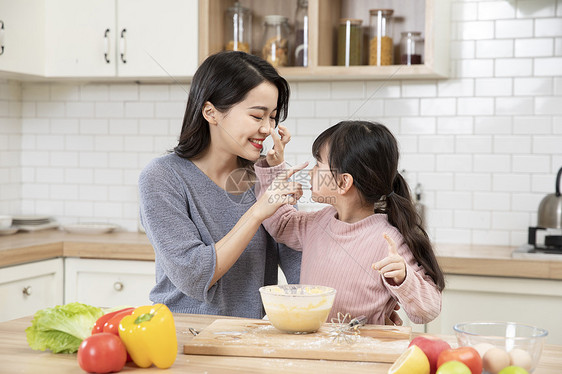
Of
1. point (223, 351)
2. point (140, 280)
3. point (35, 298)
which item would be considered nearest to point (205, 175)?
point (223, 351)

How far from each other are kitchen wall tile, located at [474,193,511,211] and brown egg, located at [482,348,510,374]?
7.29ft

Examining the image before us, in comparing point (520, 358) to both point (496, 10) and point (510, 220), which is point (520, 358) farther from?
point (496, 10)

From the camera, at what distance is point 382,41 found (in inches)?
124

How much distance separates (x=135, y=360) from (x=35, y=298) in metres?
2.05

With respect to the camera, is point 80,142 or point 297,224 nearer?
point 297,224

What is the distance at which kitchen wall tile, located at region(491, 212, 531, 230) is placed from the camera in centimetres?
326

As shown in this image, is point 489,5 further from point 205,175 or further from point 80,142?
point 80,142

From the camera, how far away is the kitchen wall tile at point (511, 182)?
10.7ft

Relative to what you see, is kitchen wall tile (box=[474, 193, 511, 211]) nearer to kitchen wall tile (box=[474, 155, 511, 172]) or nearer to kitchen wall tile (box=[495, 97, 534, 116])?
kitchen wall tile (box=[474, 155, 511, 172])

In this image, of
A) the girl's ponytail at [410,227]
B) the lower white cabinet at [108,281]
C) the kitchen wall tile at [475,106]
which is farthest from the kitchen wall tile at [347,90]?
the girl's ponytail at [410,227]

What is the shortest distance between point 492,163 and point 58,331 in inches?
96.1

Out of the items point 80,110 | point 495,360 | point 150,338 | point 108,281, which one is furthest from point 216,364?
point 80,110

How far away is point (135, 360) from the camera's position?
1.30 metres

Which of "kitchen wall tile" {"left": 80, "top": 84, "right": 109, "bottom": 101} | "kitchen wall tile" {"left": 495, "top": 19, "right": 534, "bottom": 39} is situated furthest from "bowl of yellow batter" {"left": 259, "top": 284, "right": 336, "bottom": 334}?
"kitchen wall tile" {"left": 80, "top": 84, "right": 109, "bottom": 101}
